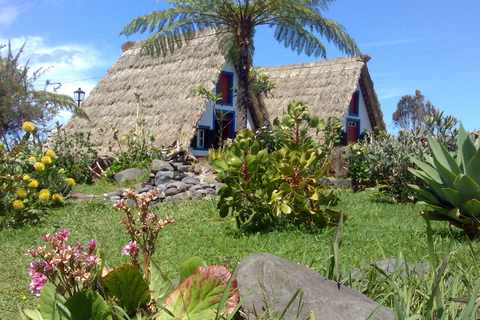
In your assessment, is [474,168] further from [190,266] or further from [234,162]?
[190,266]

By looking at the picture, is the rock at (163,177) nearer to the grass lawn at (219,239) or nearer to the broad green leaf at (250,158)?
the grass lawn at (219,239)

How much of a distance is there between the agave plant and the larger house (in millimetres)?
9850

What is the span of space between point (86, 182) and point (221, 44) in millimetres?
6633

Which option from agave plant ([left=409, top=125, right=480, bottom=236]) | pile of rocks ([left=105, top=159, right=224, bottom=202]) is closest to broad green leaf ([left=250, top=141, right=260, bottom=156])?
agave plant ([left=409, top=125, right=480, bottom=236])

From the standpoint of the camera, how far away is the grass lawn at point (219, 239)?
3816mm

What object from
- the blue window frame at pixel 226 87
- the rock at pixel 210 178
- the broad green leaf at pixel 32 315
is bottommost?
the rock at pixel 210 178

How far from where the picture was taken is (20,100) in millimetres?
17625

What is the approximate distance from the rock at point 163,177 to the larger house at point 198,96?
4027 mm

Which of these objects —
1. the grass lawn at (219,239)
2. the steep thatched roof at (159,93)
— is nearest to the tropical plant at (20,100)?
the steep thatched roof at (159,93)

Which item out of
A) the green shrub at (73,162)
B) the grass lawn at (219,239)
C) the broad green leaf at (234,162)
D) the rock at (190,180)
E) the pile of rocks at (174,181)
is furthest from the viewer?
the green shrub at (73,162)

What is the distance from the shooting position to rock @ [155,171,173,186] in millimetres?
9602

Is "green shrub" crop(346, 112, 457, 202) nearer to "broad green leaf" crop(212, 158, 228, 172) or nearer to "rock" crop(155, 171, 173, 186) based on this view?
"broad green leaf" crop(212, 158, 228, 172)

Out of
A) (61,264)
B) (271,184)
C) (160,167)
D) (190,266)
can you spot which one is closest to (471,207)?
(271,184)

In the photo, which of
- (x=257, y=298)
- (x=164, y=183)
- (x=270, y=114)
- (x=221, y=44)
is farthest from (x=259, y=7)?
(x=257, y=298)
